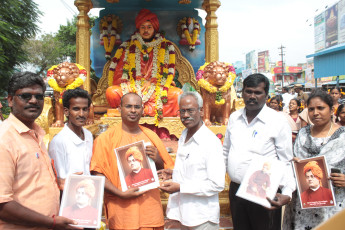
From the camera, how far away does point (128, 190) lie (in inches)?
90.3

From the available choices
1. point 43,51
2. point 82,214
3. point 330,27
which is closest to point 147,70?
point 82,214

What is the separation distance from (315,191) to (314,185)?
2.1 inches

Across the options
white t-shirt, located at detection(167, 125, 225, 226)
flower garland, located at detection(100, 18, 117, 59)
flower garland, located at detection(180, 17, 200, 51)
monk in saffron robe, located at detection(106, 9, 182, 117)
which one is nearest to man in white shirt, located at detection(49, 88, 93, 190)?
white t-shirt, located at detection(167, 125, 225, 226)

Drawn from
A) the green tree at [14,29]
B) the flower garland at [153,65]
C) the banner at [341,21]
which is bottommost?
the flower garland at [153,65]

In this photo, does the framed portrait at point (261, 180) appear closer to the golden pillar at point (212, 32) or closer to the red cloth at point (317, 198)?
the red cloth at point (317, 198)

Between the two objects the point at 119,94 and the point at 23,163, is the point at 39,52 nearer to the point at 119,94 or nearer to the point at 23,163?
the point at 119,94

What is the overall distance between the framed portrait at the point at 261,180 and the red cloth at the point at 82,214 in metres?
1.04

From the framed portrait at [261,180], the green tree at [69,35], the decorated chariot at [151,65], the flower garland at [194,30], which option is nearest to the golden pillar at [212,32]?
the decorated chariot at [151,65]

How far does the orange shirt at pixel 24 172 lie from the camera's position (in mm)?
1658

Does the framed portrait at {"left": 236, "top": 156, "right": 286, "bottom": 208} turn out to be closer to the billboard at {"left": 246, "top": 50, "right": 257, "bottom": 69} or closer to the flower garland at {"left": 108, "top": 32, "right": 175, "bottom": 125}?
the flower garland at {"left": 108, "top": 32, "right": 175, "bottom": 125}

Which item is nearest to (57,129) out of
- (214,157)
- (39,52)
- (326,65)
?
(214,157)

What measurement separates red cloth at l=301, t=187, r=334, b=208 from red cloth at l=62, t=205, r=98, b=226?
5.36ft

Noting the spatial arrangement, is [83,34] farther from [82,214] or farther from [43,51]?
[43,51]

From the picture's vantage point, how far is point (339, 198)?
2.51 metres
